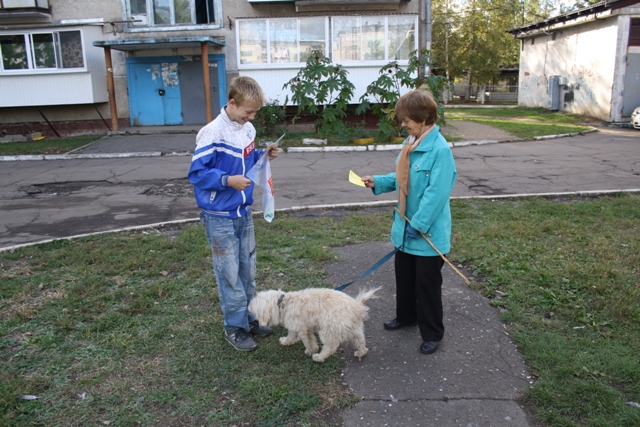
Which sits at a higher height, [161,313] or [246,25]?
[246,25]

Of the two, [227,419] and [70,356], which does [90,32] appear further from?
[227,419]

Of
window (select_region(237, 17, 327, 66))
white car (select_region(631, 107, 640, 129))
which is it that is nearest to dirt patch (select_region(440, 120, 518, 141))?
white car (select_region(631, 107, 640, 129))

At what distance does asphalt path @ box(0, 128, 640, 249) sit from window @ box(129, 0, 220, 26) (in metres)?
6.98

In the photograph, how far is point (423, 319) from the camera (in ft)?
11.7

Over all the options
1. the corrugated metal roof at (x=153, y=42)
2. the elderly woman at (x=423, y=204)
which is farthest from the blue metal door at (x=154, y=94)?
the elderly woman at (x=423, y=204)

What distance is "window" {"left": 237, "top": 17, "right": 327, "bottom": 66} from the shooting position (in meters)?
17.7

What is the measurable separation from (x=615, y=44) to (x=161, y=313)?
834 inches

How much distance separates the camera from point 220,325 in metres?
4.00

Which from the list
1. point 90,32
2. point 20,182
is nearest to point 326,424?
point 20,182

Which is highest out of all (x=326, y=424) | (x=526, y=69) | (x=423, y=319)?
(x=526, y=69)

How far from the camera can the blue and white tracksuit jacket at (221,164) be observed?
Answer: 3.27 metres

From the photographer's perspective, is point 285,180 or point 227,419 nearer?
point 227,419

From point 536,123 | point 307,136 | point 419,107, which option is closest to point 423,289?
point 419,107

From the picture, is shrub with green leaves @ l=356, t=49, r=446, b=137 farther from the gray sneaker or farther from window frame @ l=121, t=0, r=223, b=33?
the gray sneaker
